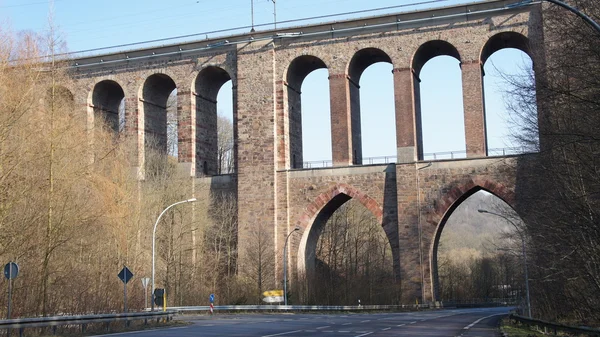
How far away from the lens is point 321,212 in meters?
41.2

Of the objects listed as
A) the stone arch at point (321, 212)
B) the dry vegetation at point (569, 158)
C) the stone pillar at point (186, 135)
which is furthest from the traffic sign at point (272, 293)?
the dry vegetation at point (569, 158)

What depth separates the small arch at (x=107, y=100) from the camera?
151ft

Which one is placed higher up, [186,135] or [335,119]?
→ [335,119]

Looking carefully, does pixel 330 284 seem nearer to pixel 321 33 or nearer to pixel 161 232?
pixel 161 232

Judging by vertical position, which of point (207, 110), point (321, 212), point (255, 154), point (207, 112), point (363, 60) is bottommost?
point (321, 212)

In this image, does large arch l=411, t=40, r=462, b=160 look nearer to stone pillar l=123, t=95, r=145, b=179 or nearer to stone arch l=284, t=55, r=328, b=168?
stone arch l=284, t=55, r=328, b=168

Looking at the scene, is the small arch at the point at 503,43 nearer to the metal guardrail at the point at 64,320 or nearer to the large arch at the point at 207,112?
the large arch at the point at 207,112

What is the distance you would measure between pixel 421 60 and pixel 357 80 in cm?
365

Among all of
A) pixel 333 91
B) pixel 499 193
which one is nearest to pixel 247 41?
pixel 333 91

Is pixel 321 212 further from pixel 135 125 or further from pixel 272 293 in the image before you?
pixel 135 125

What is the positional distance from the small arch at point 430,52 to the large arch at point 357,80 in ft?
4.72

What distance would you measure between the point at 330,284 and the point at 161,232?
964 cm

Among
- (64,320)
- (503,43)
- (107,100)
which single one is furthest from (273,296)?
(64,320)

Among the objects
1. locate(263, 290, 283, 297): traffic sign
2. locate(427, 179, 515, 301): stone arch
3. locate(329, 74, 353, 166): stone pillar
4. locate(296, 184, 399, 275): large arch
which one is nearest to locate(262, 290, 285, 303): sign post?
locate(263, 290, 283, 297): traffic sign
